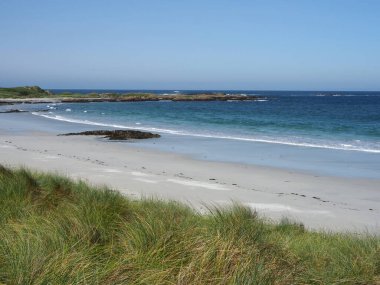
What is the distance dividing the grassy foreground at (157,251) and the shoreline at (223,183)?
94.5 inches

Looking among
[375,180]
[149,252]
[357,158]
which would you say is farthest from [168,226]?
[357,158]

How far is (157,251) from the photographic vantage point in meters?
4.13

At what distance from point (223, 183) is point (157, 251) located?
29.6 ft

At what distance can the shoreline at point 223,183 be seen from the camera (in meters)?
9.84

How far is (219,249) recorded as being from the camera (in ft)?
13.5

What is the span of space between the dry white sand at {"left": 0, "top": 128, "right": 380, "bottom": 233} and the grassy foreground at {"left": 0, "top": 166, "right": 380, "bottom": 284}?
3161mm

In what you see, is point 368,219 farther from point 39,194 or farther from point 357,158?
point 357,158

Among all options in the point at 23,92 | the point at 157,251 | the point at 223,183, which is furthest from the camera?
the point at 23,92

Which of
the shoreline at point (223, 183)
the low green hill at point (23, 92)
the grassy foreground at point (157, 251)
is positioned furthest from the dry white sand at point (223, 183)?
the low green hill at point (23, 92)

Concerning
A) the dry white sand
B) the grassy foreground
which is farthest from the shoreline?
the grassy foreground

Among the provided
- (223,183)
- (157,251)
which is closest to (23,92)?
(223,183)

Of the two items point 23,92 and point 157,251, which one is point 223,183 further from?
point 23,92

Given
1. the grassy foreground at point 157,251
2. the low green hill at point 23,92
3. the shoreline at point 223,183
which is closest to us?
the grassy foreground at point 157,251

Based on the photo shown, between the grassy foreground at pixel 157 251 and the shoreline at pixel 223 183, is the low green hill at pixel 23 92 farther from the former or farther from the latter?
the grassy foreground at pixel 157 251
